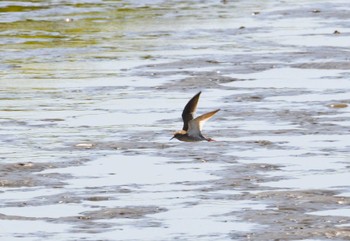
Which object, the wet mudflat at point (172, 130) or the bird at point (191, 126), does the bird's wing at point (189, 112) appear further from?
the wet mudflat at point (172, 130)

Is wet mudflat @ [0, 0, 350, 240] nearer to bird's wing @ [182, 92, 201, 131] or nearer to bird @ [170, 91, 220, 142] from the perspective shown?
bird @ [170, 91, 220, 142]

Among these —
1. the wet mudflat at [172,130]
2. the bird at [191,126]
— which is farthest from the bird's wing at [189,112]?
the wet mudflat at [172,130]

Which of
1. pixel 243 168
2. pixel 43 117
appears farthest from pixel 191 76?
pixel 243 168

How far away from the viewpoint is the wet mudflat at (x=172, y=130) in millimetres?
13023

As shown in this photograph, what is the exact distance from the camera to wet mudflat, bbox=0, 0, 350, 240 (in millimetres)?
13023

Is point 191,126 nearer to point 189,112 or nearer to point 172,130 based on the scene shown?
point 189,112

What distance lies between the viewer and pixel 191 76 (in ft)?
77.4

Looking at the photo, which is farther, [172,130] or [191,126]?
[172,130]

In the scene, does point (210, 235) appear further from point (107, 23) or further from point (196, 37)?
point (107, 23)

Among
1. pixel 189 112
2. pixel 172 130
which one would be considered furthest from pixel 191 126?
pixel 172 130

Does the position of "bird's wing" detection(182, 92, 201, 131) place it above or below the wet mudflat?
above

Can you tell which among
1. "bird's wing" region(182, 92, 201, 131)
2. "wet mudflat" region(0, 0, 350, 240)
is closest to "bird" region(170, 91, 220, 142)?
"bird's wing" region(182, 92, 201, 131)

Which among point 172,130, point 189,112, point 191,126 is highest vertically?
point 189,112

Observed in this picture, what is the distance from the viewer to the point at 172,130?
60.1 feet
